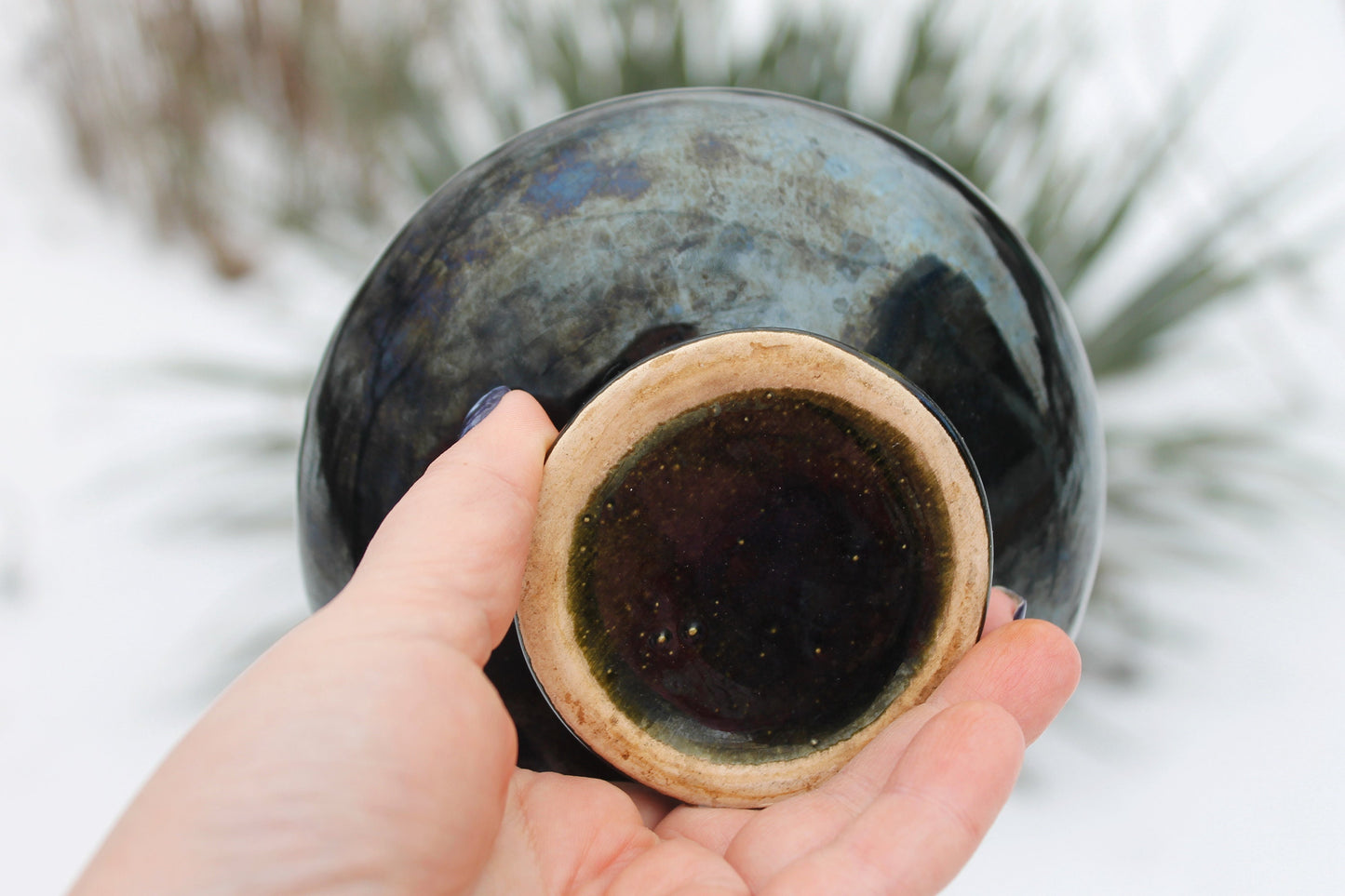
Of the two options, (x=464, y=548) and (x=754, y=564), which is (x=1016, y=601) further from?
(x=464, y=548)

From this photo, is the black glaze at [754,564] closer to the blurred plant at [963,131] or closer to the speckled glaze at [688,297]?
the speckled glaze at [688,297]

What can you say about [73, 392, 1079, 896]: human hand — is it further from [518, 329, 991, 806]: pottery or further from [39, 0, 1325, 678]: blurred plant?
[39, 0, 1325, 678]: blurred plant

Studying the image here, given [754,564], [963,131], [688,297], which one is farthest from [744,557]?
[963,131]

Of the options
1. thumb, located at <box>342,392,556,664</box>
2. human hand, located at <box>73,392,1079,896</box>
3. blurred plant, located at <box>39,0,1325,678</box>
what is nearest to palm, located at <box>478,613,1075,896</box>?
human hand, located at <box>73,392,1079,896</box>

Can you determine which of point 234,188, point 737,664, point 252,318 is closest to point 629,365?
point 737,664

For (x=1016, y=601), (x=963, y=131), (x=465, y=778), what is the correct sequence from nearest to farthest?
1. (x=465, y=778)
2. (x=1016, y=601)
3. (x=963, y=131)

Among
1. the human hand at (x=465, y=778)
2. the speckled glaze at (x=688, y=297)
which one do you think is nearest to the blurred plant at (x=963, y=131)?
the speckled glaze at (x=688, y=297)

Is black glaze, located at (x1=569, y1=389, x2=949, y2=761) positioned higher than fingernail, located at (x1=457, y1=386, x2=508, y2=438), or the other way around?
fingernail, located at (x1=457, y1=386, x2=508, y2=438)
